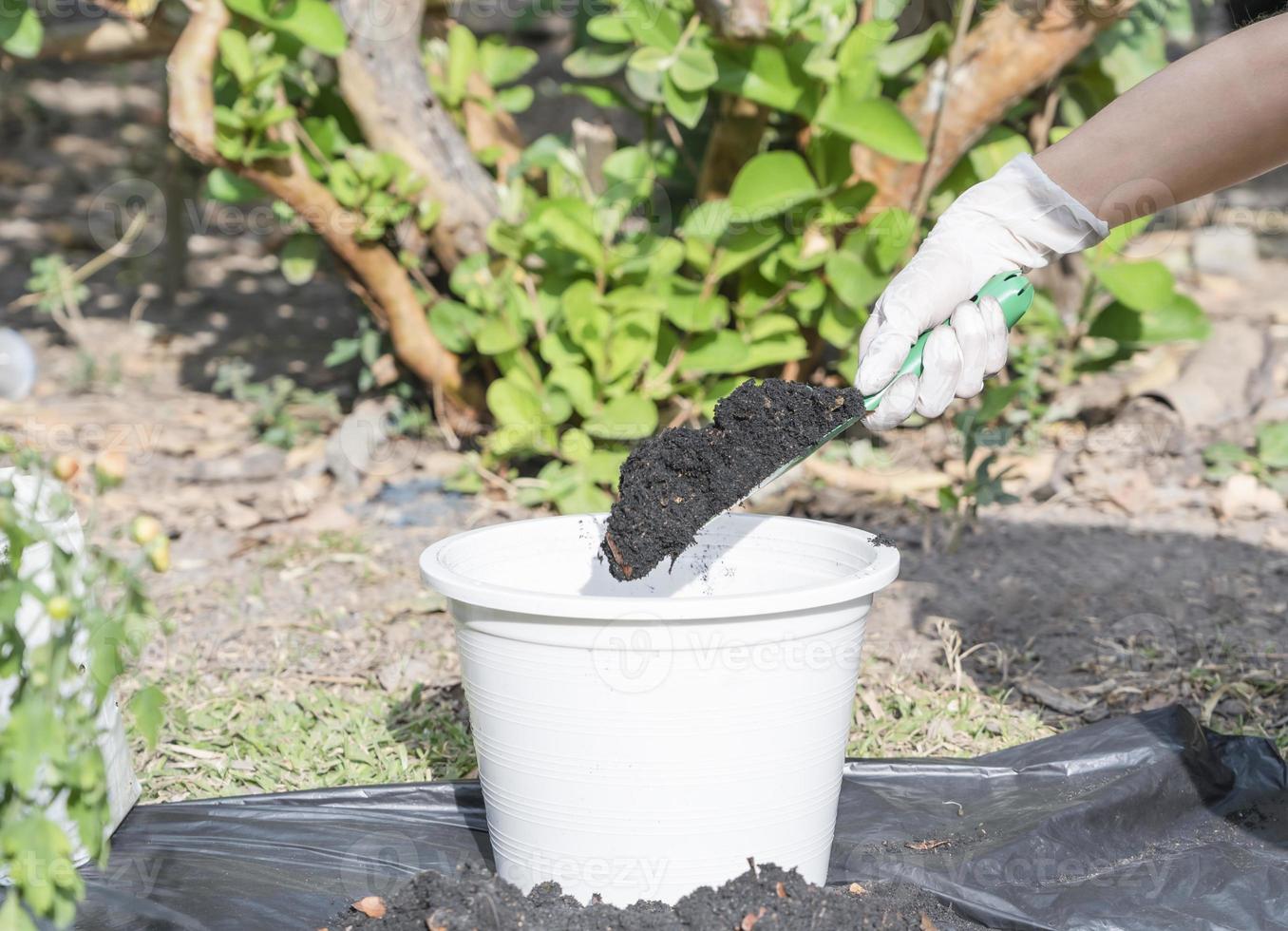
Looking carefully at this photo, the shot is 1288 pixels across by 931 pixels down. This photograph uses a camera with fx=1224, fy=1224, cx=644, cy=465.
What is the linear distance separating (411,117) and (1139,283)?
5.82ft

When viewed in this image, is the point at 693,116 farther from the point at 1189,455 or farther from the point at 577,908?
the point at 577,908

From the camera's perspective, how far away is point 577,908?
1.40 m

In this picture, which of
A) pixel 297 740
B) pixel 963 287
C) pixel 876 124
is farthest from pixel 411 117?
pixel 963 287

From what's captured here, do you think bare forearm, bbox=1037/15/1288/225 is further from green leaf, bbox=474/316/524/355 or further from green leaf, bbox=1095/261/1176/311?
green leaf, bbox=474/316/524/355

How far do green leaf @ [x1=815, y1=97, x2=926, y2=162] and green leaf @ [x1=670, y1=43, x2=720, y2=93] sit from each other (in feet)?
0.81

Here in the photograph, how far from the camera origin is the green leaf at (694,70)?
8.29 feet

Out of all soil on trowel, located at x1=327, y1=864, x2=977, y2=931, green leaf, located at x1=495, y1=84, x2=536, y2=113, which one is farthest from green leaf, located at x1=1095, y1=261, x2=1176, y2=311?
soil on trowel, located at x1=327, y1=864, x2=977, y2=931

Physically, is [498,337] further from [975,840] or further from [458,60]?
[975,840]

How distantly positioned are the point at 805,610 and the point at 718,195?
5.92 feet

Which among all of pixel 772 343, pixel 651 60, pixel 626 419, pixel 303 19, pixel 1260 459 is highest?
pixel 303 19

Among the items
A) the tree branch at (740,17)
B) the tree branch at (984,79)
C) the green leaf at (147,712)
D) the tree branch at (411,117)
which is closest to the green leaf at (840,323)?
the tree branch at (984,79)

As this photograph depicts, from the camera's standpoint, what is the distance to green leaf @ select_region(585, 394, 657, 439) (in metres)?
2.78

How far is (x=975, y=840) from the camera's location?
166cm

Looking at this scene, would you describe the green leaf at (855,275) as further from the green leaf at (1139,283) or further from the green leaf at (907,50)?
the green leaf at (1139,283)
